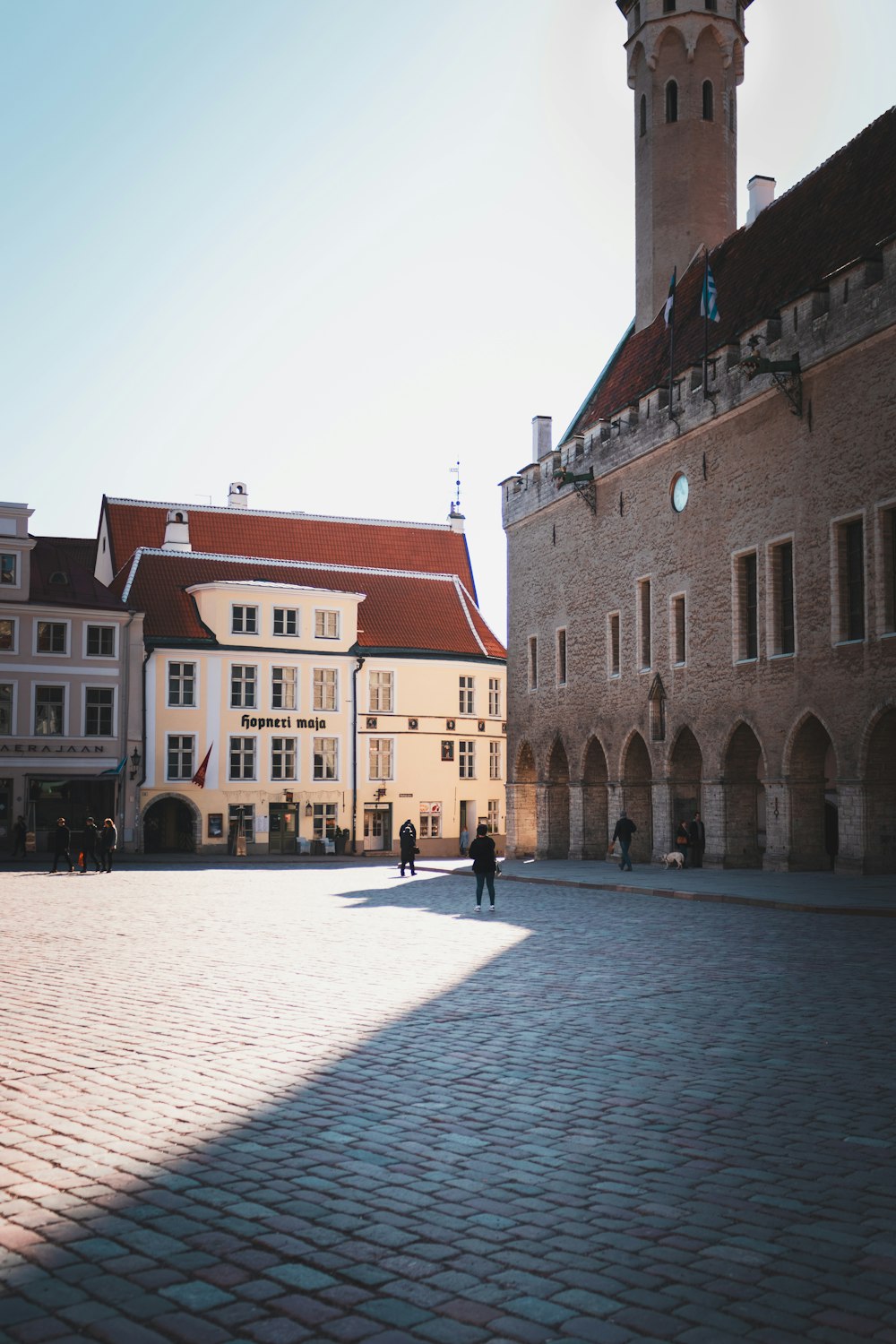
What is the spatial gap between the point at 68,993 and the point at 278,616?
40.6 meters

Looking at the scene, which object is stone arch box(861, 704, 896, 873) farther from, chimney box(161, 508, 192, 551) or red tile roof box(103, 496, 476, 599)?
chimney box(161, 508, 192, 551)

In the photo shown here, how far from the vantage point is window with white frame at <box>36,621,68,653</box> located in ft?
150

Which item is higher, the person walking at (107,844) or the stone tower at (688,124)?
the stone tower at (688,124)

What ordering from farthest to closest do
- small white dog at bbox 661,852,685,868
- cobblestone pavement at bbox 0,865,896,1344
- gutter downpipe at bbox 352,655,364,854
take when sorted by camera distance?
gutter downpipe at bbox 352,655,364,854
small white dog at bbox 661,852,685,868
cobblestone pavement at bbox 0,865,896,1344

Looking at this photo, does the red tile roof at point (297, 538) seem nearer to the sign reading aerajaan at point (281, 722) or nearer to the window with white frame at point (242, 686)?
the window with white frame at point (242, 686)

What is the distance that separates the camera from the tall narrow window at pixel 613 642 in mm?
39281

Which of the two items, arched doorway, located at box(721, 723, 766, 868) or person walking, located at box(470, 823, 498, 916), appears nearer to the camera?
person walking, located at box(470, 823, 498, 916)

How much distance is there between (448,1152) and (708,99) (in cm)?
4218

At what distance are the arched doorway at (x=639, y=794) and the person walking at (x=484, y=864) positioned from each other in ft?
51.2

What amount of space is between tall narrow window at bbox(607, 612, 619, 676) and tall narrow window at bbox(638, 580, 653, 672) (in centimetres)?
171

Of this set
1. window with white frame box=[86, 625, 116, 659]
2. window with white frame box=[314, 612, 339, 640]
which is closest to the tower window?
window with white frame box=[314, 612, 339, 640]

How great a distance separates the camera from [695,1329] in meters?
4.23

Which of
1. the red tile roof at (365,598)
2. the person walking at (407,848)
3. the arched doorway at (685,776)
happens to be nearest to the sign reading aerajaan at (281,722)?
the red tile roof at (365,598)

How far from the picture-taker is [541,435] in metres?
47.4
